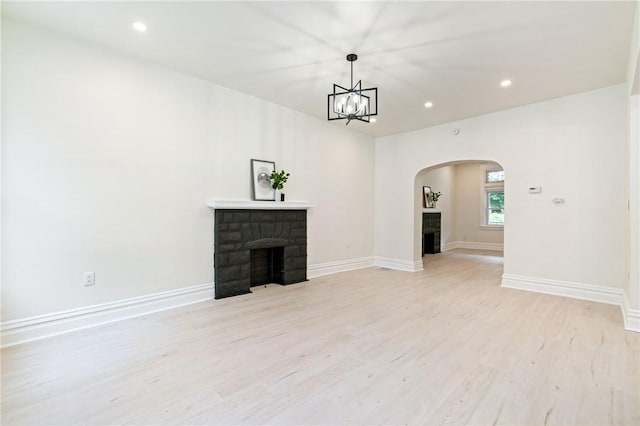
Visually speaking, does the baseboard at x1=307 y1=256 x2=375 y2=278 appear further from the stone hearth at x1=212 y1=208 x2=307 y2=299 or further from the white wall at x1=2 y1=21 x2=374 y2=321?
the white wall at x1=2 y1=21 x2=374 y2=321

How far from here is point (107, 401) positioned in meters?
1.83

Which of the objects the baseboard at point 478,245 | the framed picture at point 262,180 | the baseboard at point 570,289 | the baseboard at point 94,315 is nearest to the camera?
the baseboard at point 94,315

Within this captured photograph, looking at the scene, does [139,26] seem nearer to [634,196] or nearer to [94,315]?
[94,315]

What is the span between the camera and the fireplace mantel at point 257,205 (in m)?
3.88

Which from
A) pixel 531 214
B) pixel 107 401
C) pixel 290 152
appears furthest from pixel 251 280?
pixel 531 214

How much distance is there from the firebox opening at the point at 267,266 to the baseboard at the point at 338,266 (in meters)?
0.61

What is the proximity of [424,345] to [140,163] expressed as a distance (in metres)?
3.49

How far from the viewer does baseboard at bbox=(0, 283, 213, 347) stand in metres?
2.62

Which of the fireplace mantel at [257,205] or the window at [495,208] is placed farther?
the window at [495,208]

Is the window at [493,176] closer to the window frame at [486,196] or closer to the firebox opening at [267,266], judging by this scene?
the window frame at [486,196]

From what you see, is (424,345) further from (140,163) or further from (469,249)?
(469,249)

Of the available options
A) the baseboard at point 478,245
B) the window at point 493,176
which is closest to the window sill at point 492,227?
the baseboard at point 478,245

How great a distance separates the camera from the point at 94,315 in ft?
9.92

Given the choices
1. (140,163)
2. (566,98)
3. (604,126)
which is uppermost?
(566,98)
